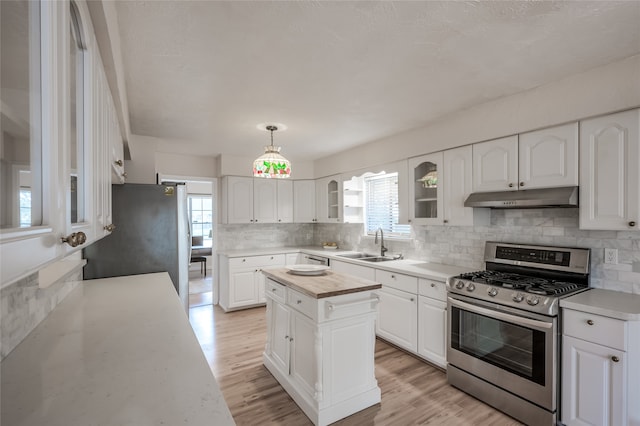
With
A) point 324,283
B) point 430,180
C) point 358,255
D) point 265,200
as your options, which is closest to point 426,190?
point 430,180

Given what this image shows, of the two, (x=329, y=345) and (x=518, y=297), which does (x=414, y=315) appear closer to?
(x=518, y=297)

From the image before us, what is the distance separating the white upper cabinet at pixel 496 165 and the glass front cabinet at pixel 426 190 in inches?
15.7

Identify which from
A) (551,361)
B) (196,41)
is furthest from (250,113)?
(551,361)

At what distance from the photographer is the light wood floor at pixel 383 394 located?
7.15 ft

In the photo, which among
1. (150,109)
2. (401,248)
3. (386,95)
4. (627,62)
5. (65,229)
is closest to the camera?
(65,229)

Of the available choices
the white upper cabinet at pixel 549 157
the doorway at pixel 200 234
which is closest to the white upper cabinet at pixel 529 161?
the white upper cabinet at pixel 549 157

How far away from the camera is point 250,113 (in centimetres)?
292

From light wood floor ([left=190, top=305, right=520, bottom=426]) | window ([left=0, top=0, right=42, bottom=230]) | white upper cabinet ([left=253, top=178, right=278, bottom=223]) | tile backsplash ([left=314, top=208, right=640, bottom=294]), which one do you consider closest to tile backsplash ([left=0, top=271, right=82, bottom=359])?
window ([left=0, top=0, right=42, bottom=230])

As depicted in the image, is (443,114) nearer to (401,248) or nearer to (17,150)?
(401,248)

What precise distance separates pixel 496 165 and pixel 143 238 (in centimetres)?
311

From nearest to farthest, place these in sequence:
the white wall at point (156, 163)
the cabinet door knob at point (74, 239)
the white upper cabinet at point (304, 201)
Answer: the cabinet door knob at point (74, 239) < the white wall at point (156, 163) < the white upper cabinet at point (304, 201)

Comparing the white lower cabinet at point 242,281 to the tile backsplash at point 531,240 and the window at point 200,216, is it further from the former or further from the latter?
the window at point 200,216

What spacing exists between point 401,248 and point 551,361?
2086 millimetres

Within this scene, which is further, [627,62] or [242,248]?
[242,248]
